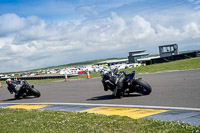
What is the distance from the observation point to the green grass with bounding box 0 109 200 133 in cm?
548

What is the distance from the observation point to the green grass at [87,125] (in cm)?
548

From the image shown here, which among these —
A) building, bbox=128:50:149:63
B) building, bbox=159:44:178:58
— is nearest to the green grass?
building, bbox=159:44:178:58

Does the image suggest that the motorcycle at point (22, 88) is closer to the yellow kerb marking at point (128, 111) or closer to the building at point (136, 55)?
the yellow kerb marking at point (128, 111)

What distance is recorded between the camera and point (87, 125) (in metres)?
6.31

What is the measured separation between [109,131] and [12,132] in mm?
2202

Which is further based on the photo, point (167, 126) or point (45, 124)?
point (45, 124)

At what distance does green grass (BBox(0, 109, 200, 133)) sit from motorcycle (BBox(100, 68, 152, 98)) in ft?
10.6

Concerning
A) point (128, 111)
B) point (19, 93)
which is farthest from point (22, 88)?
Result: point (128, 111)

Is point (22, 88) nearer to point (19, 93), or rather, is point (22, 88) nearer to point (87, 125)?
point (19, 93)

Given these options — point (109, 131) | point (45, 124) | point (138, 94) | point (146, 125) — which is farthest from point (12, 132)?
point (138, 94)

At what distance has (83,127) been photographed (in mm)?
6211

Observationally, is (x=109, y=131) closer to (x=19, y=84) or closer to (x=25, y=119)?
(x=25, y=119)

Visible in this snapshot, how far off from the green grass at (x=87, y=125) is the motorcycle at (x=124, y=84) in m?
3.22

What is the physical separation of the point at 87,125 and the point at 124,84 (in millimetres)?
4905
